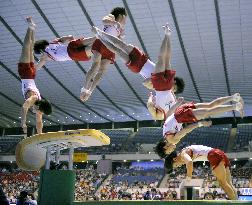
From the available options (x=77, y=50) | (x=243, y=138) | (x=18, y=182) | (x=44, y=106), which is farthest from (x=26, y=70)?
(x=243, y=138)

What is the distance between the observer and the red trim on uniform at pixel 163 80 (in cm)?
778

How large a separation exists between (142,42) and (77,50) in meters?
16.4

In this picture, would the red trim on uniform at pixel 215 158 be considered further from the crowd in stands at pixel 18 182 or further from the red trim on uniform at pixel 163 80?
the crowd in stands at pixel 18 182

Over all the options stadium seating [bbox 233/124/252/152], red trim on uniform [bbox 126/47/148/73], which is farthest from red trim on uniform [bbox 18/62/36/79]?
stadium seating [bbox 233/124/252/152]

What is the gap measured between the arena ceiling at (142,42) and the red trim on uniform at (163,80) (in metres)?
13.4

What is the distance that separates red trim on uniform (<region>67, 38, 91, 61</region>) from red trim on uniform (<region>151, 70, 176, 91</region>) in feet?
5.17

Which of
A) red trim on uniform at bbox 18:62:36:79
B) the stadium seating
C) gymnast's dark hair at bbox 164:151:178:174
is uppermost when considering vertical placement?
the stadium seating

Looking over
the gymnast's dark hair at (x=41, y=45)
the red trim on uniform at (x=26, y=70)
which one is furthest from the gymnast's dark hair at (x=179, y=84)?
the red trim on uniform at (x=26, y=70)

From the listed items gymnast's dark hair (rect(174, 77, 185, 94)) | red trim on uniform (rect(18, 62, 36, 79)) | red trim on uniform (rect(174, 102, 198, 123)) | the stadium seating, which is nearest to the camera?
red trim on uniform (rect(174, 102, 198, 123))

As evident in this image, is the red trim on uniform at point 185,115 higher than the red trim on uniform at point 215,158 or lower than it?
higher

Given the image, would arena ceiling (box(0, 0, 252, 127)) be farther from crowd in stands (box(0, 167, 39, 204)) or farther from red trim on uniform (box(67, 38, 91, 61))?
red trim on uniform (box(67, 38, 91, 61))

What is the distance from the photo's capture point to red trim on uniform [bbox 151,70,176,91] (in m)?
7.78

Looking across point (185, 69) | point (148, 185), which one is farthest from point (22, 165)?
point (148, 185)

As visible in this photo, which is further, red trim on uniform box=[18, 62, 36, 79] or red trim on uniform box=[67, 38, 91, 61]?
red trim on uniform box=[18, 62, 36, 79]
